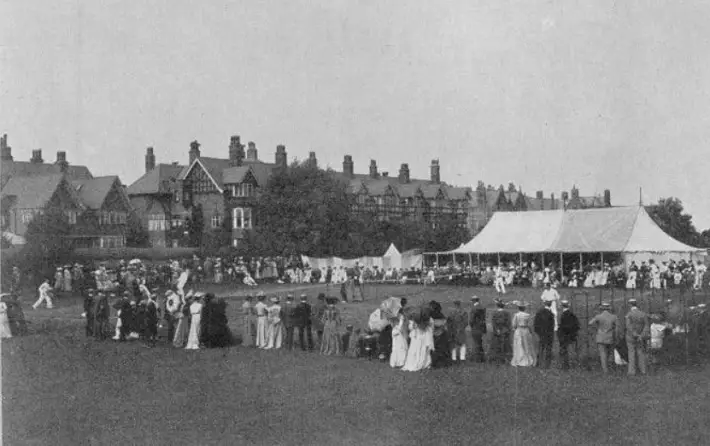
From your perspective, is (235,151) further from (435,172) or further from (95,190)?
(435,172)

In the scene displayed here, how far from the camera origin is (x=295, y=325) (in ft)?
68.8

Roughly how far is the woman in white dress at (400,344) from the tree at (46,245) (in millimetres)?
26433

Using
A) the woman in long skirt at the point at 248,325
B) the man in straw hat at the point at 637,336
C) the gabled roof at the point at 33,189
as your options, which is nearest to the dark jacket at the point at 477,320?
the man in straw hat at the point at 637,336

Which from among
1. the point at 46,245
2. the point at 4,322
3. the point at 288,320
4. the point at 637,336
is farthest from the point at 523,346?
the point at 46,245

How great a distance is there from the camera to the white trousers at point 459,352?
1878cm

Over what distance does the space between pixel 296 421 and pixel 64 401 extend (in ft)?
14.7

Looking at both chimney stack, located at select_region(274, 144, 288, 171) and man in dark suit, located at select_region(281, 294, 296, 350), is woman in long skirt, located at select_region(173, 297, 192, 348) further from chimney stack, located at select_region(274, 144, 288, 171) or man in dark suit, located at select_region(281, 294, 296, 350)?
chimney stack, located at select_region(274, 144, 288, 171)

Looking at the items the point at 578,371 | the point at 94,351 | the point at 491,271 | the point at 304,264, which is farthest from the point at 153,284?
the point at 578,371

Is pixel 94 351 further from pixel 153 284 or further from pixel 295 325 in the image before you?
pixel 153 284

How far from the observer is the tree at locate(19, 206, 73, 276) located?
39281 mm

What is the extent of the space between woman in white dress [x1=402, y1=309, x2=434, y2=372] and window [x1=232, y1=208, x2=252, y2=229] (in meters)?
56.1

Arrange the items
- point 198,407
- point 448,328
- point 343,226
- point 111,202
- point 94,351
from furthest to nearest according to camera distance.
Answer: point 111,202
point 343,226
point 94,351
point 448,328
point 198,407

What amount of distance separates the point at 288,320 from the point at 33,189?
46621 mm

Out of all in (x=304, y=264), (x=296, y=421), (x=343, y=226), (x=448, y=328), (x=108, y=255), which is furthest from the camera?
(x=343, y=226)
